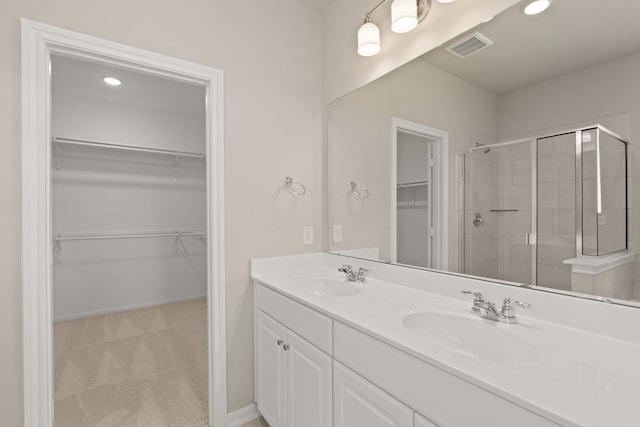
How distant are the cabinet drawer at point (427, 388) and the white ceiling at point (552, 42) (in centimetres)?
105

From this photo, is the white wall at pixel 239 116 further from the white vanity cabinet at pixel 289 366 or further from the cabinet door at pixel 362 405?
the cabinet door at pixel 362 405

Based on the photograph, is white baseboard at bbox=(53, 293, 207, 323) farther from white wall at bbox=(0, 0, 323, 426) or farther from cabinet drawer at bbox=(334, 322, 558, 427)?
cabinet drawer at bbox=(334, 322, 558, 427)

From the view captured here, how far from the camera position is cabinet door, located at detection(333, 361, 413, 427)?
0.88 metres

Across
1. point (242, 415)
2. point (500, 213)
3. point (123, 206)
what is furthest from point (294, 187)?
point (123, 206)

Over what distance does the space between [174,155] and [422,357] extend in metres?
4.11

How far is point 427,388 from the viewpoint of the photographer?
793 millimetres

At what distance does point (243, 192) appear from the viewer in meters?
1.78

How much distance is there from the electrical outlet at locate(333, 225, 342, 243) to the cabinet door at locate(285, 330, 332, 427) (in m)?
0.75

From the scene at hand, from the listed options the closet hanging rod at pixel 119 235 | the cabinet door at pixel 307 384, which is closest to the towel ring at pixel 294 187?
the cabinet door at pixel 307 384

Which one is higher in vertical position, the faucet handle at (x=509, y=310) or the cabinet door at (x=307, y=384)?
the faucet handle at (x=509, y=310)

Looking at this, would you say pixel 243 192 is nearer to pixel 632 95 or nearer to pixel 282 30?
pixel 282 30

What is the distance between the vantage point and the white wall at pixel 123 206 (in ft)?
11.1

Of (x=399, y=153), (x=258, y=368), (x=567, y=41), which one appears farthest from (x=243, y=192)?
(x=567, y=41)

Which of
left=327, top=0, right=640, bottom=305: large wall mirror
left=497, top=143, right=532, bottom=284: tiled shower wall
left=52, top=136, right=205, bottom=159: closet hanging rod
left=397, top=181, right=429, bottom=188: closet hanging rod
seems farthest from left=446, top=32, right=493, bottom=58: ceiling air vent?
left=52, top=136, right=205, bottom=159: closet hanging rod
